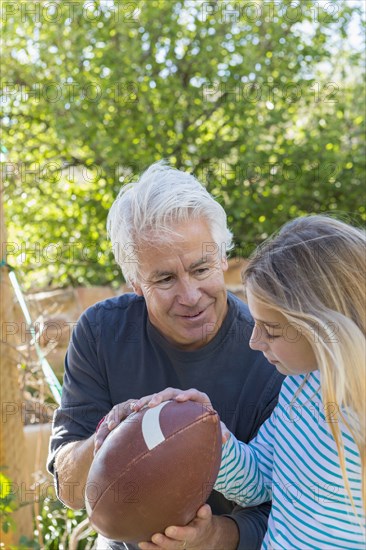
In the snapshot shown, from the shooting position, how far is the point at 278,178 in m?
5.23

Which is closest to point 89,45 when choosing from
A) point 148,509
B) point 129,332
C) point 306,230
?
point 129,332

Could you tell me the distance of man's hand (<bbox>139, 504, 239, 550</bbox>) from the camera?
5.74 ft

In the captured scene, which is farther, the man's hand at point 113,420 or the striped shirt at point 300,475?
the man's hand at point 113,420

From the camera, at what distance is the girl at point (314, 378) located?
65.4 inches

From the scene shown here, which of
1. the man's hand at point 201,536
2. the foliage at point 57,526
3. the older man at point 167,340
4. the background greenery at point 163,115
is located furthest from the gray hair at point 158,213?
the background greenery at point 163,115

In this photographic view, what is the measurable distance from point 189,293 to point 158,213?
234 millimetres

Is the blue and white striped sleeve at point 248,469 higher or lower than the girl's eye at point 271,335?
lower

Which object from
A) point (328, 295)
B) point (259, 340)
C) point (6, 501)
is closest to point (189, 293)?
point (259, 340)

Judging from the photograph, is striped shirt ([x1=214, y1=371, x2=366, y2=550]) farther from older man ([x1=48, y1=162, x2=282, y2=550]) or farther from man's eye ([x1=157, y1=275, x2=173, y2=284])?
man's eye ([x1=157, y1=275, x2=173, y2=284])

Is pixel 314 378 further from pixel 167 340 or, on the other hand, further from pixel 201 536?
pixel 167 340

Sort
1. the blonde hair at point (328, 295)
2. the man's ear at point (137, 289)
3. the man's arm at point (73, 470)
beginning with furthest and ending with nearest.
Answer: the man's ear at point (137, 289), the man's arm at point (73, 470), the blonde hair at point (328, 295)

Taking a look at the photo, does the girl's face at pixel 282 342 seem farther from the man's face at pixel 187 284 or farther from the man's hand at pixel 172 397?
the man's face at pixel 187 284

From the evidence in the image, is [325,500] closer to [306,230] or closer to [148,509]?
[148,509]

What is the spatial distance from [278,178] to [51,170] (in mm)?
1467
